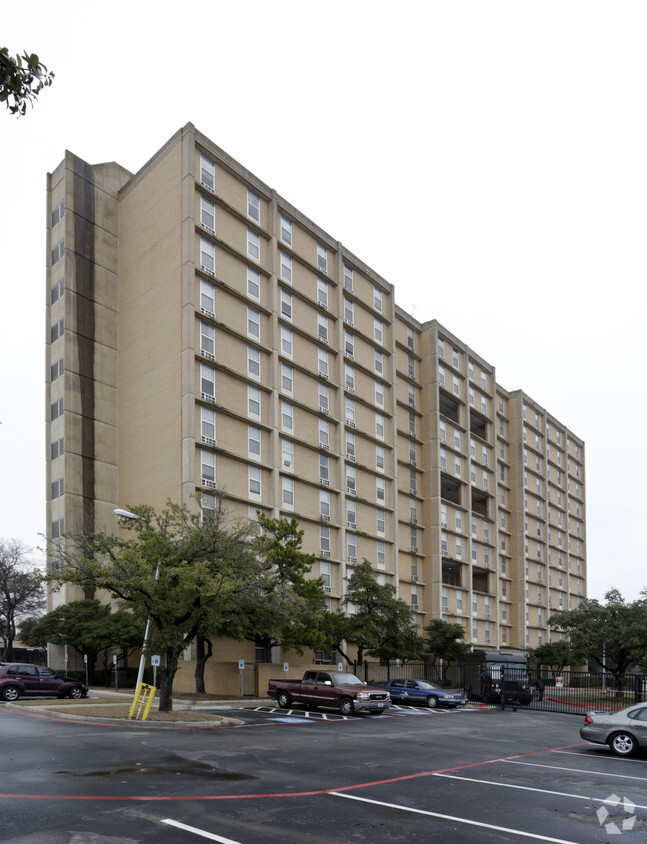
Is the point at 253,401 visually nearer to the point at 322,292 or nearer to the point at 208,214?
the point at 208,214

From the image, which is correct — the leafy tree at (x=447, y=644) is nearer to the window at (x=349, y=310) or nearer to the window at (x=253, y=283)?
the window at (x=349, y=310)

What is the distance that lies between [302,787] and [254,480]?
37686 millimetres

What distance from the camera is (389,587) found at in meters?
50.4

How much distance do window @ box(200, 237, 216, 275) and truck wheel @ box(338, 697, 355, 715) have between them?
27725 millimetres

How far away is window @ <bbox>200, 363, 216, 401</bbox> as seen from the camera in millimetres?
47781

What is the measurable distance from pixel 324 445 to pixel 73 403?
58.4 feet

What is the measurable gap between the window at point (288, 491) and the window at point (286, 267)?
14173mm

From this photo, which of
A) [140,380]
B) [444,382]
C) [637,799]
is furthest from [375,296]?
[637,799]

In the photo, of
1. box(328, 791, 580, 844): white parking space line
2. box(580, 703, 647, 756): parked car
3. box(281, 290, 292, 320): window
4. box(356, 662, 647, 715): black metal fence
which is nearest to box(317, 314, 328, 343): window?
box(281, 290, 292, 320): window

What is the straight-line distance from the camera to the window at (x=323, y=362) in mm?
Answer: 59406

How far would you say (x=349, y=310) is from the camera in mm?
64000

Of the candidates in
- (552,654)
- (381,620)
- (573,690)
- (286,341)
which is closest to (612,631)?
(573,690)

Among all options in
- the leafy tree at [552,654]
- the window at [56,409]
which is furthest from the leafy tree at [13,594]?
the leafy tree at [552,654]

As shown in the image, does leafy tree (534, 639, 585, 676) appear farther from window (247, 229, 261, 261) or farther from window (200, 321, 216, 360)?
window (200, 321, 216, 360)
